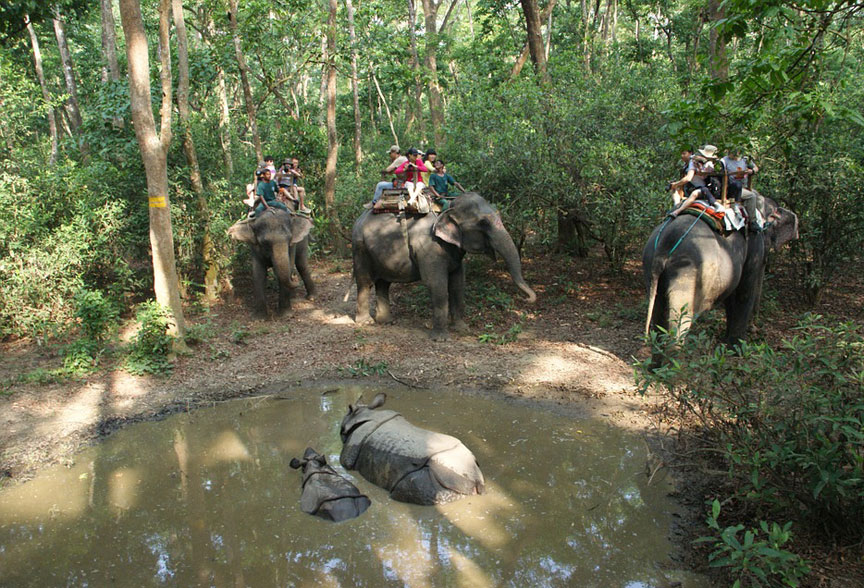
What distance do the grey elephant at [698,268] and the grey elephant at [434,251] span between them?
5.90ft

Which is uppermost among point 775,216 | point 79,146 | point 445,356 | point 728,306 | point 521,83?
point 521,83

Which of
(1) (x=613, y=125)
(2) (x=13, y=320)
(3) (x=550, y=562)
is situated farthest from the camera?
(1) (x=613, y=125)

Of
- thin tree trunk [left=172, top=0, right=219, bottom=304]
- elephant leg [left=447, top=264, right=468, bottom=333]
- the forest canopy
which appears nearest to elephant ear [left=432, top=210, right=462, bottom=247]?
elephant leg [left=447, top=264, right=468, bottom=333]

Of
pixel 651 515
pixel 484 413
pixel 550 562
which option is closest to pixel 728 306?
pixel 484 413

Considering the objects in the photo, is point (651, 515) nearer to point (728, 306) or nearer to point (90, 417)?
point (728, 306)

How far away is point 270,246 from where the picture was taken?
10.8m

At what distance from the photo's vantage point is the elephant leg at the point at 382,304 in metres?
10.4

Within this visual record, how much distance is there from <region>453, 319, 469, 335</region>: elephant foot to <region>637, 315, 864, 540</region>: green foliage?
5.09 m

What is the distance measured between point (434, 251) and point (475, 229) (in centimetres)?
71

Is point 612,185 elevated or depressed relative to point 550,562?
Answer: elevated

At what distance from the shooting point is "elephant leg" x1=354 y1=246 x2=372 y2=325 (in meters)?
10.4

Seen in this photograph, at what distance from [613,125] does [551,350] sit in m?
4.47

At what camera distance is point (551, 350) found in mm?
→ 8766

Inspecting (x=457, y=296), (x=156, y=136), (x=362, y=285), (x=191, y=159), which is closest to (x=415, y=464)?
(x=457, y=296)
